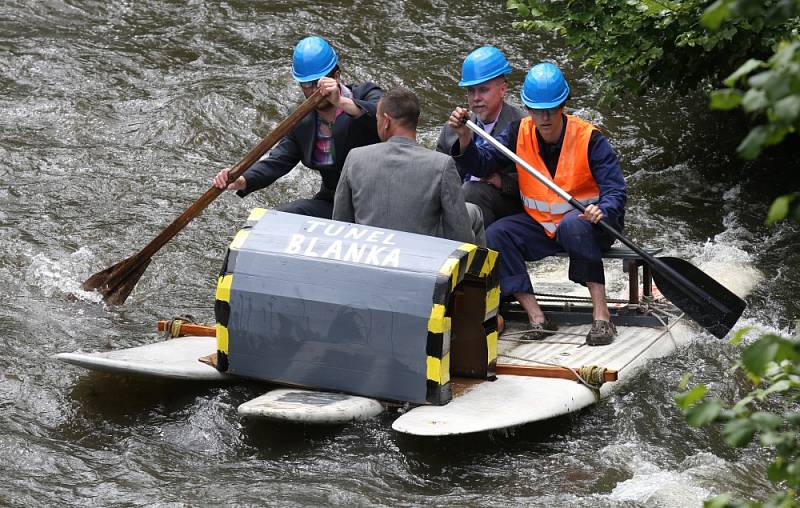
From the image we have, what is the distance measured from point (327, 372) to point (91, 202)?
3953 mm

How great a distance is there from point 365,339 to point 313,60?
5.89ft

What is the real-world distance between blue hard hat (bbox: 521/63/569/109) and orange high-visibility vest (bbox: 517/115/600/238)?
0.67 ft

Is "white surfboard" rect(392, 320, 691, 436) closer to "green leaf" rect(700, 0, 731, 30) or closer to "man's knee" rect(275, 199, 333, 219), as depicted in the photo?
"man's knee" rect(275, 199, 333, 219)

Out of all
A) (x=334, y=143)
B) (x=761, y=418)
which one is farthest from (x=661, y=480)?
(x=334, y=143)

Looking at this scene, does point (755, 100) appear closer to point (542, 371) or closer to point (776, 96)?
point (776, 96)

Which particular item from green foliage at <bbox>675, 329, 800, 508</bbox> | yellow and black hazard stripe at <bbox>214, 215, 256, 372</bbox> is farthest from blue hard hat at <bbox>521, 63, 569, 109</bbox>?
green foliage at <bbox>675, 329, 800, 508</bbox>

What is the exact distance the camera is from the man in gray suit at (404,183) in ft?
16.3

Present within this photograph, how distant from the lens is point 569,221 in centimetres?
566

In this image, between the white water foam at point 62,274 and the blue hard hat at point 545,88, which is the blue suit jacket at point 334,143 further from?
the white water foam at point 62,274

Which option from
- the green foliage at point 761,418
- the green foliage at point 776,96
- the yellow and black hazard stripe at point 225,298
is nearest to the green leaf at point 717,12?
the green foliage at point 776,96

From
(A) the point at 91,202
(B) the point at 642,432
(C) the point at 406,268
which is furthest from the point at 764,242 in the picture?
(A) the point at 91,202

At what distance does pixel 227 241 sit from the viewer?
787cm

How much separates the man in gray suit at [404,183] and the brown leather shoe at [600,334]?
3.27 feet

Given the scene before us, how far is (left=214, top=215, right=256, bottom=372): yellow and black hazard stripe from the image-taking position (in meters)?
4.86
